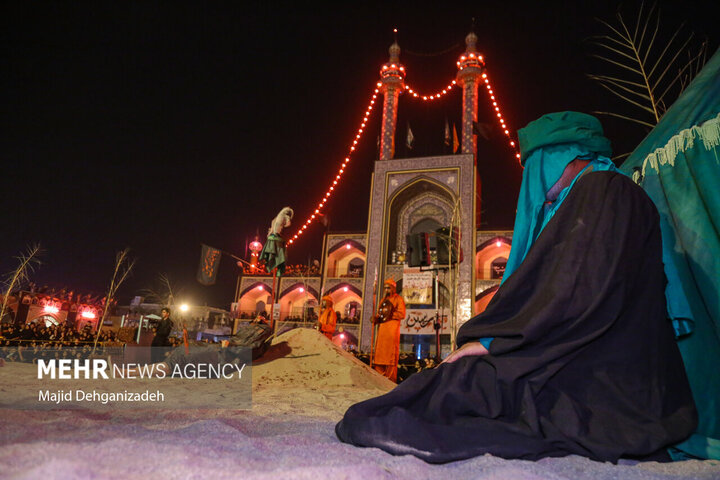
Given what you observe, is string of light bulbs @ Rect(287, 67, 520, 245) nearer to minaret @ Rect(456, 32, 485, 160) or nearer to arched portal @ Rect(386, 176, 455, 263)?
minaret @ Rect(456, 32, 485, 160)

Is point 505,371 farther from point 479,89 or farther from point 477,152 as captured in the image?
point 479,89

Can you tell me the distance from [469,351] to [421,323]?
1330 cm

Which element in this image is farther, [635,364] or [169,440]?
[635,364]

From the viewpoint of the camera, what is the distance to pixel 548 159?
6.24ft

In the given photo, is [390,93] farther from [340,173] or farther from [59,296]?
[59,296]

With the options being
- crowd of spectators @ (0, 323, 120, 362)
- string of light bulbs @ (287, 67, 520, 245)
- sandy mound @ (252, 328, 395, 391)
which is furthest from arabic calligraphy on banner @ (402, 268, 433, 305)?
crowd of spectators @ (0, 323, 120, 362)

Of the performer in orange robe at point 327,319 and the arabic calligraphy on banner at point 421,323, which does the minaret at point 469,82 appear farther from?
the performer in orange robe at point 327,319

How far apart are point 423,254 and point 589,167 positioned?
980 cm

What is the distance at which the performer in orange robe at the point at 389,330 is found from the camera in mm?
6746

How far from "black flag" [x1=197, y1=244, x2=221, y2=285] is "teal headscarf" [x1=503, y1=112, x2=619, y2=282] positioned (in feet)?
50.0

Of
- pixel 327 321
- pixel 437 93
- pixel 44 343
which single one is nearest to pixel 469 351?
pixel 327 321

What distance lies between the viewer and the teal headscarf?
180 centimetres

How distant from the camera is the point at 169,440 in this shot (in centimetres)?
105

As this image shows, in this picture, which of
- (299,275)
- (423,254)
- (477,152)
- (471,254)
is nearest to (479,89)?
(477,152)
